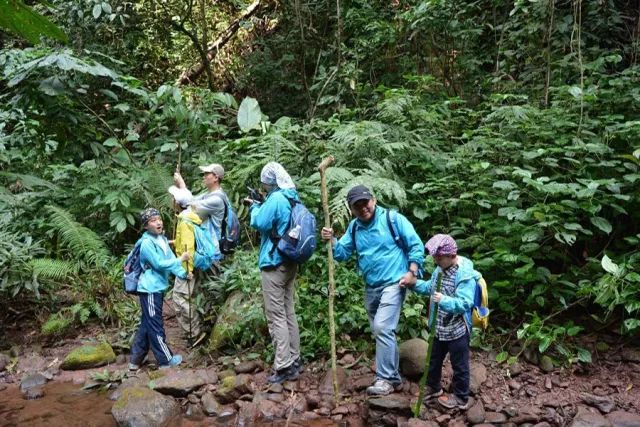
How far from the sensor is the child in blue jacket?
3974mm

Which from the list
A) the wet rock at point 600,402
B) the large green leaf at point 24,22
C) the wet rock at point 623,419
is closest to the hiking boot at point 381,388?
the wet rock at point 600,402

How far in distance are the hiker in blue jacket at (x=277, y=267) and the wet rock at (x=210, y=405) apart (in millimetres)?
552

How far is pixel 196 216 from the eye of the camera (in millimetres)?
5656

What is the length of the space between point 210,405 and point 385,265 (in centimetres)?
210

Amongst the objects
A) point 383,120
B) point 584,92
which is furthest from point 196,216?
point 584,92

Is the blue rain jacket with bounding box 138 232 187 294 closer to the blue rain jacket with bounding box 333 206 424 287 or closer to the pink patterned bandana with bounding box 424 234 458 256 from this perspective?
the blue rain jacket with bounding box 333 206 424 287

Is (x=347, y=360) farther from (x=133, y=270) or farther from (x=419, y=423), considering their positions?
(x=133, y=270)

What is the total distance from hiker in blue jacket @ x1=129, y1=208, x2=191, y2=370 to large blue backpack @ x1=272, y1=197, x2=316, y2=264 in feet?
4.42

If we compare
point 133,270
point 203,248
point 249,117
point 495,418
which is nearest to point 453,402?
point 495,418

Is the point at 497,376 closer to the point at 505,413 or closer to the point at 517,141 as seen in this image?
the point at 505,413

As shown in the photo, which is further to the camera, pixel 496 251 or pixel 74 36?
pixel 74 36

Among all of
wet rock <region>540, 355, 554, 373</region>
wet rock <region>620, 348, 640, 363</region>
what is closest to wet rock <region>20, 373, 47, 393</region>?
wet rock <region>540, 355, 554, 373</region>

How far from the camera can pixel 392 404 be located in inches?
164

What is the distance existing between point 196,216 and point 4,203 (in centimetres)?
378
